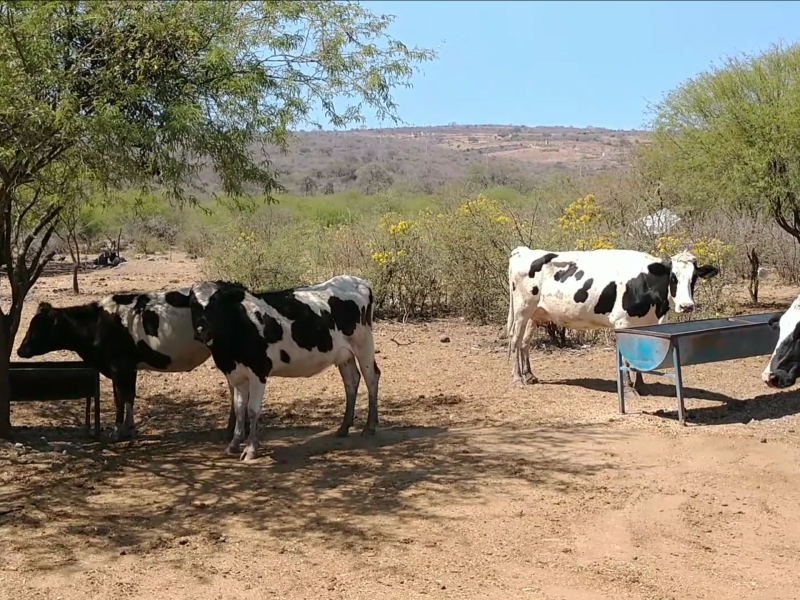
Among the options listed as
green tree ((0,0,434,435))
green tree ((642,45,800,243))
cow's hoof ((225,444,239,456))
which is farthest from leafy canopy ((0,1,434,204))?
green tree ((642,45,800,243))

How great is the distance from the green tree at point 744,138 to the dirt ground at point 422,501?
26.7ft

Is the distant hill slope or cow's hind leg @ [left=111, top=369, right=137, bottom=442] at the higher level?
the distant hill slope

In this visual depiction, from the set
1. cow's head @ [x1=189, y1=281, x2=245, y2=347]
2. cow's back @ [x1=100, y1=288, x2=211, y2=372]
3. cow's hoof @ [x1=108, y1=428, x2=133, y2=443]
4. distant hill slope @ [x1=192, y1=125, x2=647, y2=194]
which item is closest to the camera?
cow's head @ [x1=189, y1=281, x2=245, y2=347]

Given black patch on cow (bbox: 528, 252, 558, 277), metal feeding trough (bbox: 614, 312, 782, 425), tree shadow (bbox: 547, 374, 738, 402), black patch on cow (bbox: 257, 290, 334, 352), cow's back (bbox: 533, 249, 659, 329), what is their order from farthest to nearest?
black patch on cow (bbox: 528, 252, 558, 277) → cow's back (bbox: 533, 249, 659, 329) → tree shadow (bbox: 547, 374, 738, 402) → metal feeding trough (bbox: 614, 312, 782, 425) → black patch on cow (bbox: 257, 290, 334, 352)

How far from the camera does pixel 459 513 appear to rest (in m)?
6.72

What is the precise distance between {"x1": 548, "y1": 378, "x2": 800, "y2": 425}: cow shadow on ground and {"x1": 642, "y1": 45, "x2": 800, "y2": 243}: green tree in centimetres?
823

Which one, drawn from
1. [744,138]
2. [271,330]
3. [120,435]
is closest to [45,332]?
[120,435]

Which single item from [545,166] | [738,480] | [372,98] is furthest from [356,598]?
[545,166]

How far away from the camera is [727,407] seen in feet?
33.5

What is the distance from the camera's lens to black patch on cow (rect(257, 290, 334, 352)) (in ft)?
28.4

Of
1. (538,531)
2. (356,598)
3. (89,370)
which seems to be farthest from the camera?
(89,370)

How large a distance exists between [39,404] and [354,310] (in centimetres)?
430

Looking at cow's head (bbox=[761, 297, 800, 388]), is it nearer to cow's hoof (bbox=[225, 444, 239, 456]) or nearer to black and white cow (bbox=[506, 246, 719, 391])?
black and white cow (bbox=[506, 246, 719, 391])

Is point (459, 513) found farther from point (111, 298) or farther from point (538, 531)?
point (111, 298)
